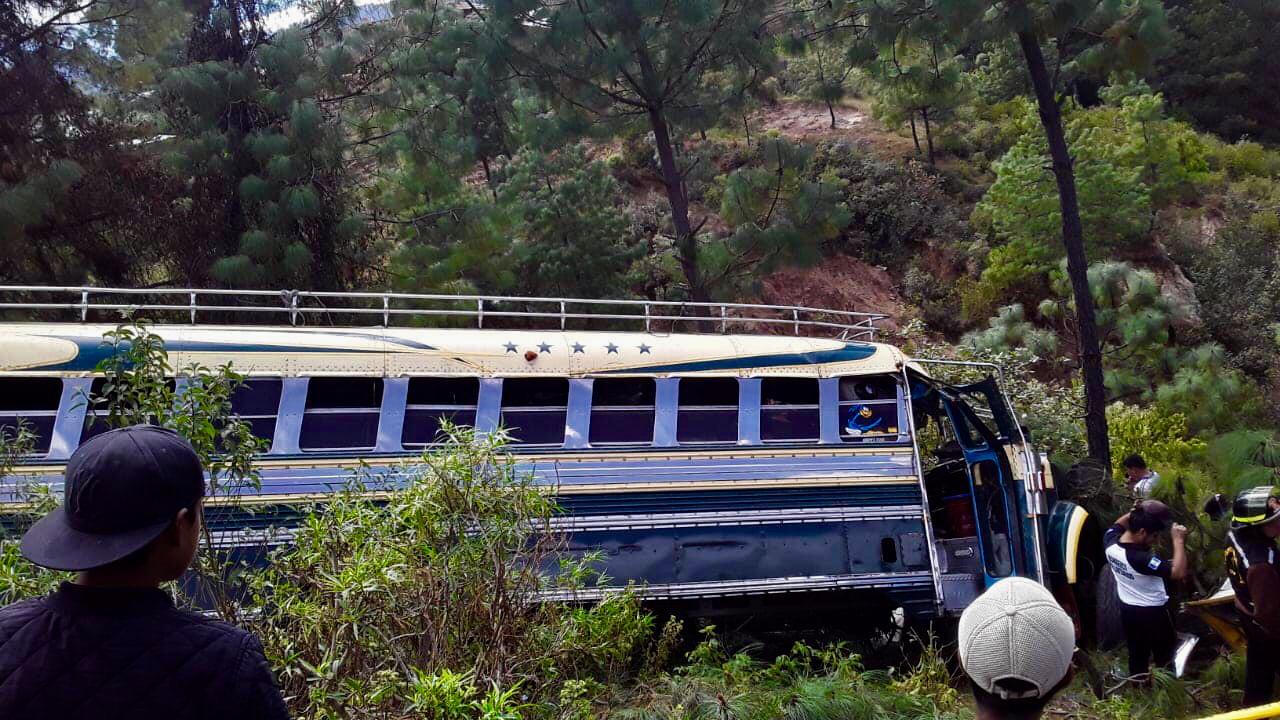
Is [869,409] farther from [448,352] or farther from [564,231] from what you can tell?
[564,231]

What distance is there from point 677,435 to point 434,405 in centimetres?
242

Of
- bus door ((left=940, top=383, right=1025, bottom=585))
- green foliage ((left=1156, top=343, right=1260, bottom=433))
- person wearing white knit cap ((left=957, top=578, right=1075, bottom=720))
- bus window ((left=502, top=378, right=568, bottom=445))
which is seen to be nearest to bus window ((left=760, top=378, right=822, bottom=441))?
bus door ((left=940, top=383, right=1025, bottom=585))

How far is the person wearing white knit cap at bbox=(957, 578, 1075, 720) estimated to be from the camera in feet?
9.86

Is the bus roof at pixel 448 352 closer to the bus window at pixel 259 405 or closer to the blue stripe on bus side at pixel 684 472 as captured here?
the bus window at pixel 259 405

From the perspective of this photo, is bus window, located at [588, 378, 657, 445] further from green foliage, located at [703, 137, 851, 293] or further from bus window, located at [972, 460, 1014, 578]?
green foliage, located at [703, 137, 851, 293]

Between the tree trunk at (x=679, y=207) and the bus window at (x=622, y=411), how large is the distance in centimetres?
674

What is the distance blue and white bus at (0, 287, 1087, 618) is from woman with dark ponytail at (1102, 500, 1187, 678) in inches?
58.8

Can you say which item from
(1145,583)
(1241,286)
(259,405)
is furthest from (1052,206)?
(259,405)

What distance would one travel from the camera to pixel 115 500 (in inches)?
97.0

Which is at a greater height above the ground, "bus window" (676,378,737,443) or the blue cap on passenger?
"bus window" (676,378,737,443)

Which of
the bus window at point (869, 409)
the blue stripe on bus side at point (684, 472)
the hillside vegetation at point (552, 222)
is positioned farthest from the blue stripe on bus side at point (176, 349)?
the bus window at point (869, 409)

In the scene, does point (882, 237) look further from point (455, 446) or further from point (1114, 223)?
Answer: point (455, 446)

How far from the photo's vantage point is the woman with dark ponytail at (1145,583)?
831cm

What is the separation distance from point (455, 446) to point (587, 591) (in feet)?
5.86
